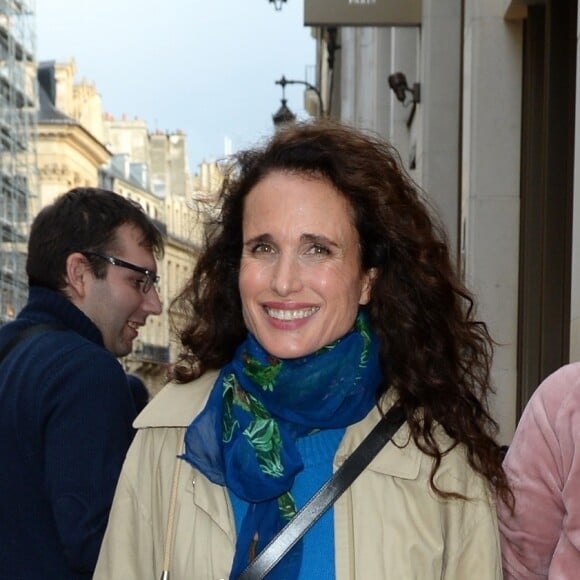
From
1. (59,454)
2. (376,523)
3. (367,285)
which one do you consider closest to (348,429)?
(376,523)

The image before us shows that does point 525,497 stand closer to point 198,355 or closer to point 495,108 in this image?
point 198,355

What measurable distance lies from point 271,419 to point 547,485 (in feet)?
2.12

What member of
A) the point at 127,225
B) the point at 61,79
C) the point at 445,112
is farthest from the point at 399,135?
the point at 61,79

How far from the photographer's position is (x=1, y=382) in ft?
12.5

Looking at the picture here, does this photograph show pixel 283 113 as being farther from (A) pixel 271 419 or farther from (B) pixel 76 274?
(A) pixel 271 419

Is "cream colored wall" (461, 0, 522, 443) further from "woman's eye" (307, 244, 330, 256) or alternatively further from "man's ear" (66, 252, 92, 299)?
"woman's eye" (307, 244, 330, 256)

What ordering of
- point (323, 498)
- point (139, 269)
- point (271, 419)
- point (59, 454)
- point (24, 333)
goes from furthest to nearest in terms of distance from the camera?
point (139, 269), point (24, 333), point (59, 454), point (271, 419), point (323, 498)

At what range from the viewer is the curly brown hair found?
2990 millimetres

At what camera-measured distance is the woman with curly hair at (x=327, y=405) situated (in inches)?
113

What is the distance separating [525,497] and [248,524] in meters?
0.65

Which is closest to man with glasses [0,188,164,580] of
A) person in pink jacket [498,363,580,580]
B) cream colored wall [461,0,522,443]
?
person in pink jacket [498,363,580,580]

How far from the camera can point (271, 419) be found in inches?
117

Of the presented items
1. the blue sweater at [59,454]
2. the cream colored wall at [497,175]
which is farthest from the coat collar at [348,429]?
the cream colored wall at [497,175]

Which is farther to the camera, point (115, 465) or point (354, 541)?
point (115, 465)
